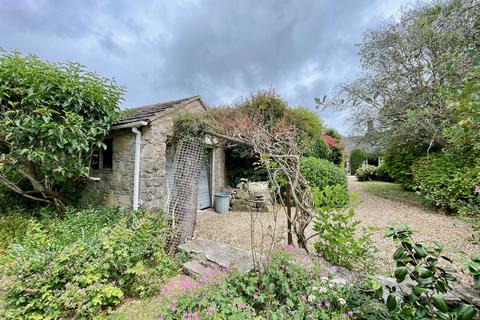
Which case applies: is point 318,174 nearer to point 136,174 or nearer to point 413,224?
point 413,224

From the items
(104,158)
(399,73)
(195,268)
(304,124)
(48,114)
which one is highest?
(399,73)

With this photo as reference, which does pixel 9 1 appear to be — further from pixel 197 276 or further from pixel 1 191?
pixel 197 276

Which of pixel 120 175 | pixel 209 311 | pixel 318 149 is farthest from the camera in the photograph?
pixel 318 149

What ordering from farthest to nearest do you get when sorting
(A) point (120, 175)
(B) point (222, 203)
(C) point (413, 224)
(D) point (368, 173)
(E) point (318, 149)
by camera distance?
1. (D) point (368, 173)
2. (E) point (318, 149)
3. (B) point (222, 203)
4. (C) point (413, 224)
5. (A) point (120, 175)

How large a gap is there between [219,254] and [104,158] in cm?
471

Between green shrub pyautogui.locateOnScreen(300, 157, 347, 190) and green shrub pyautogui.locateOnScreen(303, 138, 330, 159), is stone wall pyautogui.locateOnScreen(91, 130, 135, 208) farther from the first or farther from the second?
green shrub pyautogui.locateOnScreen(303, 138, 330, 159)

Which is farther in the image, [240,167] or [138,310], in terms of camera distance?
[240,167]

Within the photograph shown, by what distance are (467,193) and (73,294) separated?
367 inches

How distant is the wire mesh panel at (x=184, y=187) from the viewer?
4668 millimetres

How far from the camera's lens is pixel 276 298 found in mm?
2473

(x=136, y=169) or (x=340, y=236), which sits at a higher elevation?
(x=136, y=169)

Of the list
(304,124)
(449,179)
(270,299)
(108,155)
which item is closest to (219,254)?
(270,299)

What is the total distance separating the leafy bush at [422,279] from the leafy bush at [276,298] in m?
0.43

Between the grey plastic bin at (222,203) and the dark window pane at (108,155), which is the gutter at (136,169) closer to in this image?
the dark window pane at (108,155)
